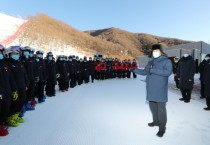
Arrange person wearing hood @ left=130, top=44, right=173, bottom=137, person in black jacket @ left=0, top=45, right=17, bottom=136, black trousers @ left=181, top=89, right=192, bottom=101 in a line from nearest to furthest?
person wearing hood @ left=130, top=44, right=173, bottom=137
person in black jacket @ left=0, top=45, right=17, bottom=136
black trousers @ left=181, top=89, right=192, bottom=101

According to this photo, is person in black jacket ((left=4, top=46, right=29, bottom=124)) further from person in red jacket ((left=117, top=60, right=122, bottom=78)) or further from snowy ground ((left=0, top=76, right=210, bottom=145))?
person in red jacket ((left=117, top=60, right=122, bottom=78))

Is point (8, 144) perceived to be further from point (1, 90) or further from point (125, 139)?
point (125, 139)

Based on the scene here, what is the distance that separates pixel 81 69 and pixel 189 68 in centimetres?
1014

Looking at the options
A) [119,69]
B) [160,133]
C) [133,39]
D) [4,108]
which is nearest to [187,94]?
[160,133]

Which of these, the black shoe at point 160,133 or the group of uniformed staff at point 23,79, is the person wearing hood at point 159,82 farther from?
the group of uniformed staff at point 23,79

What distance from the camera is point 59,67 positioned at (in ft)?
43.7

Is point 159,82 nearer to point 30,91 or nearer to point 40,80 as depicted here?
point 30,91

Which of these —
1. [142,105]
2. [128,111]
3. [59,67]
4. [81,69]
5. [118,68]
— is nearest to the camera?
[128,111]

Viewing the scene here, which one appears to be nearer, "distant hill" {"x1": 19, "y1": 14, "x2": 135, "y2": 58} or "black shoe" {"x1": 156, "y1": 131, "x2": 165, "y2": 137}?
"black shoe" {"x1": 156, "y1": 131, "x2": 165, "y2": 137}

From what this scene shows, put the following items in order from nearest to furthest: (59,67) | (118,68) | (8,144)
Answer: (8,144)
(59,67)
(118,68)

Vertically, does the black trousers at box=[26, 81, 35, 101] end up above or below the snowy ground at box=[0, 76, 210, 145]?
above

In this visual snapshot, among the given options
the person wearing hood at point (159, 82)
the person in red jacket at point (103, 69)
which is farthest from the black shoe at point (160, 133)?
the person in red jacket at point (103, 69)

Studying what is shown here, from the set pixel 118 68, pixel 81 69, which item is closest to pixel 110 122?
pixel 81 69

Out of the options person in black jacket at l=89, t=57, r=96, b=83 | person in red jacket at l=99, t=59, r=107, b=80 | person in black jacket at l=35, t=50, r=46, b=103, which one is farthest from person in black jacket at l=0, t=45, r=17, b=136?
person in red jacket at l=99, t=59, r=107, b=80
